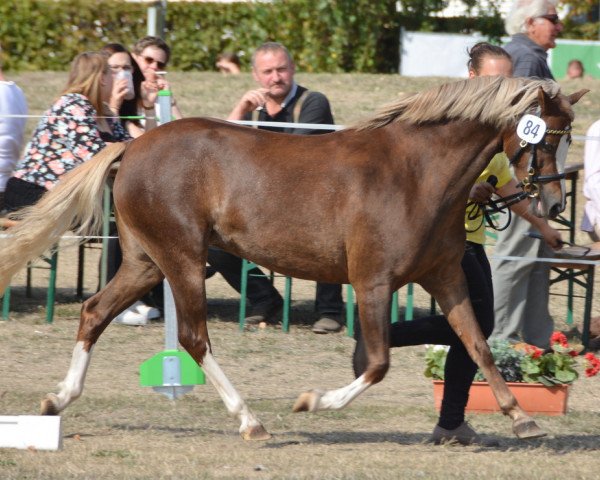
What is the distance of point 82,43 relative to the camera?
19719 mm

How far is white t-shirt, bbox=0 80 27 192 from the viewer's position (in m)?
8.68

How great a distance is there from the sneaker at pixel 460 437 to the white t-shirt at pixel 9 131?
163 inches

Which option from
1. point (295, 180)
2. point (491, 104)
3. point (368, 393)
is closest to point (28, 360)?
point (368, 393)

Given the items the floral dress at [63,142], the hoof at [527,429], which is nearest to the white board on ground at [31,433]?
the hoof at [527,429]

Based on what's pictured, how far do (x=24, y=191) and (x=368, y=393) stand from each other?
274cm

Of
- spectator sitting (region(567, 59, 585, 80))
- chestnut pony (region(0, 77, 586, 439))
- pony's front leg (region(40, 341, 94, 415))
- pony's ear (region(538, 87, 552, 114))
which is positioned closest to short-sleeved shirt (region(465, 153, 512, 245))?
chestnut pony (region(0, 77, 586, 439))

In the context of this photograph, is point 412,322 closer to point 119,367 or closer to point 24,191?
point 119,367

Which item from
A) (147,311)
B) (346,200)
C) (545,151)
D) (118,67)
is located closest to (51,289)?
(147,311)

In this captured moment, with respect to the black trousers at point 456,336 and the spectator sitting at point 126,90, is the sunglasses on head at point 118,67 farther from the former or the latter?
the black trousers at point 456,336

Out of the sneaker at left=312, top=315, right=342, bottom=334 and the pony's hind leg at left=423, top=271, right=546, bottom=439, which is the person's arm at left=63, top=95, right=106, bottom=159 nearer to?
the sneaker at left=312, top=315, right=342, bottom=334

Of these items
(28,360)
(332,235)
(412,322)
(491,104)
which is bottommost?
(28,360)

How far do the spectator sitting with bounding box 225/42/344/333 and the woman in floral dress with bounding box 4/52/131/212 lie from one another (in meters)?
0.96

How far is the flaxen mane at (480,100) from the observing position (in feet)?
17.7

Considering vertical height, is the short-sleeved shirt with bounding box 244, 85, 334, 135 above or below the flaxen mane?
below
